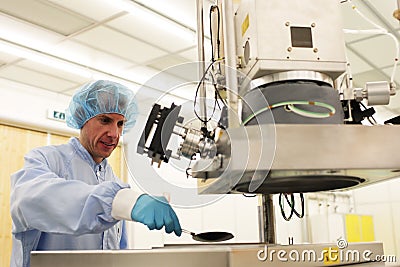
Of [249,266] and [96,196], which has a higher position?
[96,196]

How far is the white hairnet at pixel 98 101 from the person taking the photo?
1.55 m

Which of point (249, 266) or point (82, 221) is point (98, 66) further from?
point (249, 266)

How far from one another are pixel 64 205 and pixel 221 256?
1.53 ft

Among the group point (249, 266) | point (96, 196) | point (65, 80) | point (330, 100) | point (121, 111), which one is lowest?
point (249, 266)

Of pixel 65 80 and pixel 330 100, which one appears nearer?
pixel 330 100

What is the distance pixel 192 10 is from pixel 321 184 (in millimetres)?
1908

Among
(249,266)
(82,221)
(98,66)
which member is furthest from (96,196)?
(98,66)

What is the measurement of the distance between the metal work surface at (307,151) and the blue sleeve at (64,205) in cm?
25

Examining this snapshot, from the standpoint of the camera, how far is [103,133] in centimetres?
153

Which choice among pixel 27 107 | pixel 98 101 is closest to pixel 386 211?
pixel 27 107

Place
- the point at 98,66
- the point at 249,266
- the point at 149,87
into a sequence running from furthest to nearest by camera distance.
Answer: the point at 98,66 < the point at 149,87 < the point at 249,266

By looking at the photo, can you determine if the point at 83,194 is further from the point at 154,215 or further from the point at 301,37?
the point at 301,37

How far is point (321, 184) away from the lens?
0.82 m

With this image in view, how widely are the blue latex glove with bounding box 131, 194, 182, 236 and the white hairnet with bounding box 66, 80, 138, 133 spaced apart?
769 millimetres
